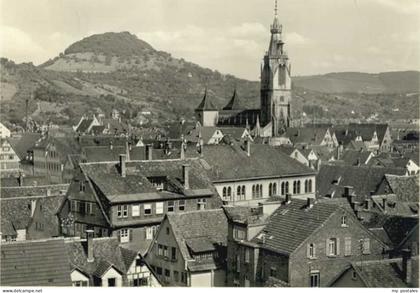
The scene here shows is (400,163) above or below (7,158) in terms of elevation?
above

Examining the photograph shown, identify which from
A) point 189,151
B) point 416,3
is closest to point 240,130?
point 189,151

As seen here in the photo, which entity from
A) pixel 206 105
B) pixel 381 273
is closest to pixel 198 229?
pixel 381 273

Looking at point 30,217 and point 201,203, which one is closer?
point 201,203

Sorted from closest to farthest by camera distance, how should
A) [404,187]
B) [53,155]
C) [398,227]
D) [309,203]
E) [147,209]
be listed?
[309,203] → [398,227] → [147,209] → [404,187] → [53,155]

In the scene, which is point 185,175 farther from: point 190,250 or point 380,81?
point 380,81

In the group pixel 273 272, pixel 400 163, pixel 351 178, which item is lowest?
pixel 273 272

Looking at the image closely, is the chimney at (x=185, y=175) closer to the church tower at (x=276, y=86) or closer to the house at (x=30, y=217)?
the house at (x=30, y=217)

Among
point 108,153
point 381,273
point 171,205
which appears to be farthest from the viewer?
point 108,153

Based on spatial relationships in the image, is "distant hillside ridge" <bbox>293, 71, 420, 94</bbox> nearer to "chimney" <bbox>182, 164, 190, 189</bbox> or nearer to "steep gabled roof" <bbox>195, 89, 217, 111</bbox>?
"chimney" <bbox>182, 164, 190, 189</bbox>
